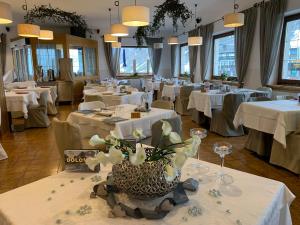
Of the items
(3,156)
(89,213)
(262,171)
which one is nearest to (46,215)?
(89,213)

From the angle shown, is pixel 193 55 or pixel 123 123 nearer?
pixel 123 123

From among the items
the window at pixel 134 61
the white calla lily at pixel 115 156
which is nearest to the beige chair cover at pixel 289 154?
the white calla lily at pixel 115 156

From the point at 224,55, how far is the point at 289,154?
18.1 feet

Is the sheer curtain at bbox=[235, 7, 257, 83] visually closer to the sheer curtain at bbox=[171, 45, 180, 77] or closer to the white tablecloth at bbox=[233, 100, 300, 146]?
the white tablecloth at bbox=[233, 100, 300, 146]

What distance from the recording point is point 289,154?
10.3 feet

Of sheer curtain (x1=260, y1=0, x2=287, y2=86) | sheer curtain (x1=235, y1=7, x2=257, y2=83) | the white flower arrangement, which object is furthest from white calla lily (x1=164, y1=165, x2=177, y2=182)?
sheer curtain (x1=235, y1=7, x2=257, y2=83)

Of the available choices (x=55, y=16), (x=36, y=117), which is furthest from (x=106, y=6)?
(x=36, y=117)

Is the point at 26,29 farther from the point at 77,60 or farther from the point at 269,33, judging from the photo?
the point at 77,60

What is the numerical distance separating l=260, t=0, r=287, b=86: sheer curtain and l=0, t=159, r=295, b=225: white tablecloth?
5091 mm

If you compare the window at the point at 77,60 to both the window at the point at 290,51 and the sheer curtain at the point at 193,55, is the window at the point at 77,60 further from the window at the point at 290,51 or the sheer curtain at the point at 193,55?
the window at the point at 290,51

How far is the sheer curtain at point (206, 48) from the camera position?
27.1 feet

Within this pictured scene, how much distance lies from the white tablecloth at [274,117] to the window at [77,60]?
7.39 meters

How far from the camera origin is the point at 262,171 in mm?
3266

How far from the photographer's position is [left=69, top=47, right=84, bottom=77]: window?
9472 mm
